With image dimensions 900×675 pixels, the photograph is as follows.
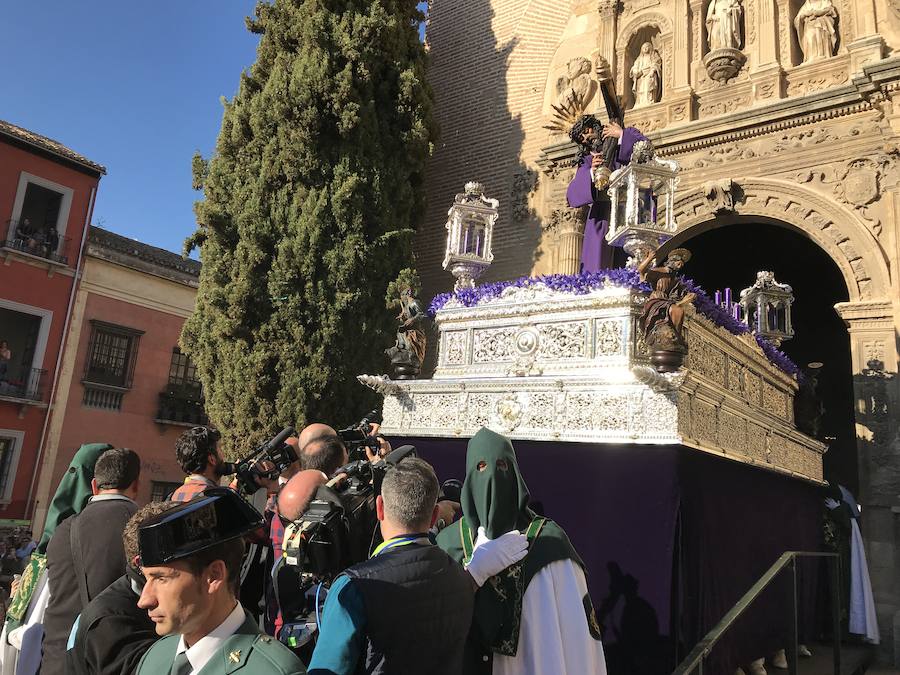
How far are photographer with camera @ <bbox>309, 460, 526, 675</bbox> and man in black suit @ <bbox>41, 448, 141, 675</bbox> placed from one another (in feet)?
4.06

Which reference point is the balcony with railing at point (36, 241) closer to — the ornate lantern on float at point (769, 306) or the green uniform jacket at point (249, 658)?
the ornate lantern on float at point (769, 306)

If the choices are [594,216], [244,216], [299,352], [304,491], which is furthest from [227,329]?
[304,491]

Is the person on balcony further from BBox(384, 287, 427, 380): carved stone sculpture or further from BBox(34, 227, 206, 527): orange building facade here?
BBox(384, 287, 427, 380): carved stone sculpture

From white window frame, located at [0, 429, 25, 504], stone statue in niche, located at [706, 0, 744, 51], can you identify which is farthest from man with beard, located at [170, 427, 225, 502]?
white window frame, located at [0, 429, 25, 504]

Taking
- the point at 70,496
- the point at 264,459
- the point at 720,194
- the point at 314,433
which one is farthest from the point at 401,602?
the point at 720,194

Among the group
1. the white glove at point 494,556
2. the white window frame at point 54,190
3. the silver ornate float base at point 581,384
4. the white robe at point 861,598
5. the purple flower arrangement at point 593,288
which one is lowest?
the white robe at point 861,598

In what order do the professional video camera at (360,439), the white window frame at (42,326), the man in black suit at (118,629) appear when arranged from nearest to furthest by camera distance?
the man in black suit at (118,629)
the professional video camera at (360,439)
the white window frame at (42,326)

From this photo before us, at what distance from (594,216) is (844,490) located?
4.33 meters

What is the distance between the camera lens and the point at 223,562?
5.46 ft

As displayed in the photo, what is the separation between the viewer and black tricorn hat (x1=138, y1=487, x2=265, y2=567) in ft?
5.20

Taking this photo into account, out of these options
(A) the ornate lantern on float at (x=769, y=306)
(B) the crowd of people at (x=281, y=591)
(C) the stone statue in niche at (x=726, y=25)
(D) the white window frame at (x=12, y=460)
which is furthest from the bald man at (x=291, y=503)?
(D) the white window frame at (x=12, y=460)

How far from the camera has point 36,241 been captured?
569 inches

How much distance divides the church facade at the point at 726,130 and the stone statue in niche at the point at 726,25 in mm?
26

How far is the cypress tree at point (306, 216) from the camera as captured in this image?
908cm
